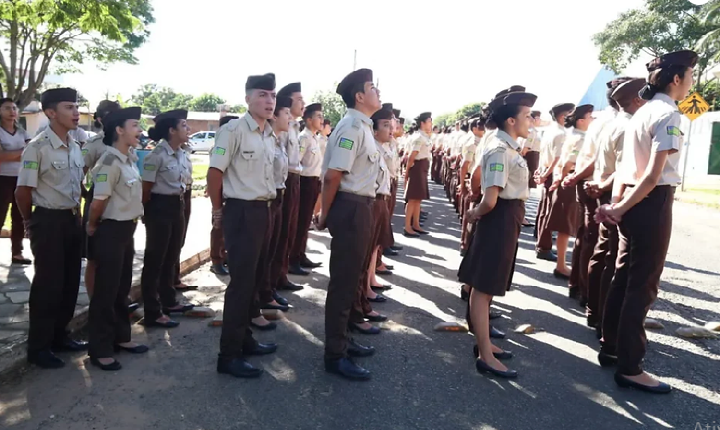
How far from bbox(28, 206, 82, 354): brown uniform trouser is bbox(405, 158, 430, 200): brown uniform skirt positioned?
19.7 feet

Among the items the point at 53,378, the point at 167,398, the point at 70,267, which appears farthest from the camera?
the point at 70,267

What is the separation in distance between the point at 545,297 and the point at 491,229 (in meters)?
2.36

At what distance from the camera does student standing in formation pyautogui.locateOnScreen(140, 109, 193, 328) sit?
464cm

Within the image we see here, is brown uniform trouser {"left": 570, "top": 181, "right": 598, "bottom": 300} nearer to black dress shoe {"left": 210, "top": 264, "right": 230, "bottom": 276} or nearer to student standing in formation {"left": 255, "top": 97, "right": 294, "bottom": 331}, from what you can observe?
student standing in formation {"left": 255, "top": 97, "right": 294, "bottom": 331}

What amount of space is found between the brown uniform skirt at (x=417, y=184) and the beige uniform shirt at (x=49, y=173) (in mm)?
5975

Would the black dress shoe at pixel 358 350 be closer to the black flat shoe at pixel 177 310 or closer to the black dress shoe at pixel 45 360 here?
the black flat shoe at pixel 177 310

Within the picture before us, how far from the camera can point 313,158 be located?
260 inches

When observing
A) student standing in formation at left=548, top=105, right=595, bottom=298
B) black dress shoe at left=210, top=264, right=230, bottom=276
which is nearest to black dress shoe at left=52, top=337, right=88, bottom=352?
black dress shoe at left=210, top=264, right=230, bottom=276

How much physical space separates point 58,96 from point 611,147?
438 cm

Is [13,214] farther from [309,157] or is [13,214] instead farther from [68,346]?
[309,157]

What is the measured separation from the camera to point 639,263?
3.54m

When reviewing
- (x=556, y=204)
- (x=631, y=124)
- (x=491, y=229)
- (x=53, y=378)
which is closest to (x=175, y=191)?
(x=53, y=378)

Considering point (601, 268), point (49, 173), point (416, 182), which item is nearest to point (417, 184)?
point (416, 182)

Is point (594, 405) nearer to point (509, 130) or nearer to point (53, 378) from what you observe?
point (509, 130)
